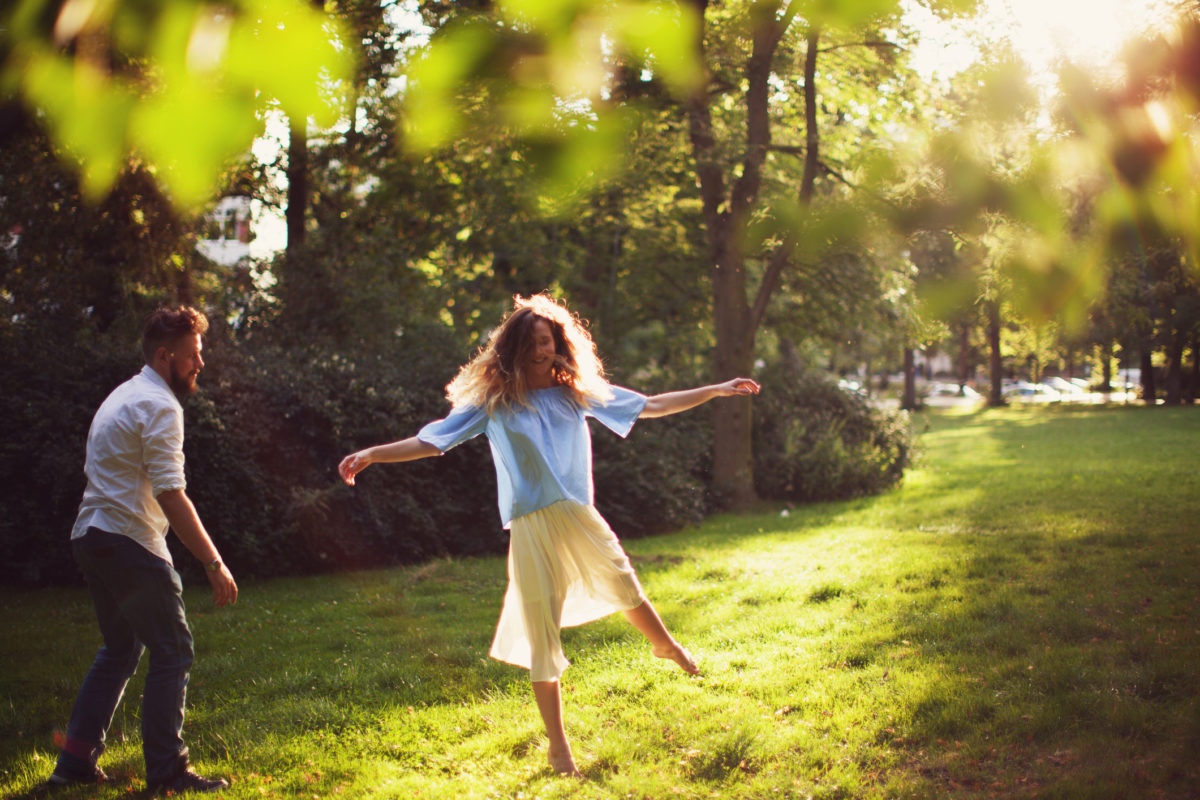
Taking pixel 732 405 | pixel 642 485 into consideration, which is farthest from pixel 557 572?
pixel 732 405

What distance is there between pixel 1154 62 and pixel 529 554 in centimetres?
447

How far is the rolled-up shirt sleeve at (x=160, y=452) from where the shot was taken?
13.5 ft

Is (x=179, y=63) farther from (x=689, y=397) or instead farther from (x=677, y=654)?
(x=677, y=654)

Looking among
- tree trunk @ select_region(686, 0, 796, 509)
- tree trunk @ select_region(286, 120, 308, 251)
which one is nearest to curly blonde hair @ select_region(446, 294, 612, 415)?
tree trunk @ select_region(686, 0, 796, 509)

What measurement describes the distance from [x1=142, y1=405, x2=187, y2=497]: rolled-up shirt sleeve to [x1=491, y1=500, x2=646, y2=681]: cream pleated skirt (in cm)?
150

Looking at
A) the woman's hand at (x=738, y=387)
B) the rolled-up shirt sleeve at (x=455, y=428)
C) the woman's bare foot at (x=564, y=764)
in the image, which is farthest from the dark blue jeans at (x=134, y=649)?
the woman's hand at (x=738, y=387)

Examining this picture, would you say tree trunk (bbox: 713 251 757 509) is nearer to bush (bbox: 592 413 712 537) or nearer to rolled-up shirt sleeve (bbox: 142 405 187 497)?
bush (bbox: 592 413 712 537)

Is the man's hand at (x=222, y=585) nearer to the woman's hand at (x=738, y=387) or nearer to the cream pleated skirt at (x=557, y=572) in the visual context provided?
the cream pleated skirt at (x=557, y=572)

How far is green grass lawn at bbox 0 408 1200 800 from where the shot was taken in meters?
4.45

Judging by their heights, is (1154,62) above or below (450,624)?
above

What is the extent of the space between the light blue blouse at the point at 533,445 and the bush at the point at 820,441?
11.9 meters

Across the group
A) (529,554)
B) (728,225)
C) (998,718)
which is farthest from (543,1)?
(728,225)

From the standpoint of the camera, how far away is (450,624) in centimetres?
782

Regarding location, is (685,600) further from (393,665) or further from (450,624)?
→ (393,665)
